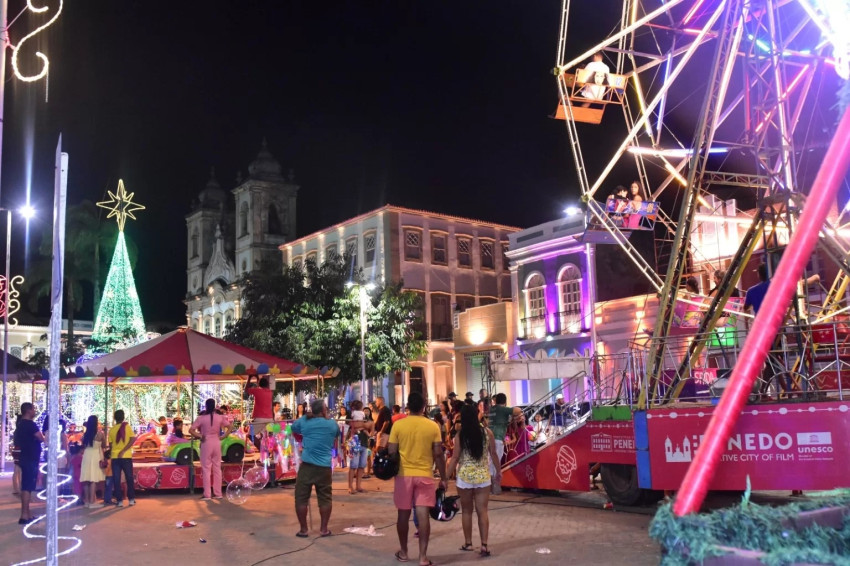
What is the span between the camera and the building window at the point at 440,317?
139ft

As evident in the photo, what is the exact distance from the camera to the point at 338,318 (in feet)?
108

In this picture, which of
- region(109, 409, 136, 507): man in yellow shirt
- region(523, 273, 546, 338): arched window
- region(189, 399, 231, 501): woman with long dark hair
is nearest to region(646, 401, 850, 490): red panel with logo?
region(189, 399, 231, 501): woman with long dark hair

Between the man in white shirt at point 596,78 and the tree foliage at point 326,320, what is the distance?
1775 cm

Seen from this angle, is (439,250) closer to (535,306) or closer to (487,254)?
(487,254)

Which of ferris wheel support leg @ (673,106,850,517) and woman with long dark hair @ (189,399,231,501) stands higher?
ferris wheel support leg @ (673,106,850,517)

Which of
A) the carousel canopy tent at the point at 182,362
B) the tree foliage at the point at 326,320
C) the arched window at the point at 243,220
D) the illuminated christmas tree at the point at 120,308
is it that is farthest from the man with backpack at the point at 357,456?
the arched window at the point at 243,220

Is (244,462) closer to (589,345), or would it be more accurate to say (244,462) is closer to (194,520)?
(194,520)

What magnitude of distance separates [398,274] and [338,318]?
9.16 meters

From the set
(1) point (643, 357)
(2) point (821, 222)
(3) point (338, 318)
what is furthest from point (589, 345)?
(2) point (821, 222)

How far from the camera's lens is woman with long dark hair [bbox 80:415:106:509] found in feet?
46.5

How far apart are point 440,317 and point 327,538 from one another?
32.8m

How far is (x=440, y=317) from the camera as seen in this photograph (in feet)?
140

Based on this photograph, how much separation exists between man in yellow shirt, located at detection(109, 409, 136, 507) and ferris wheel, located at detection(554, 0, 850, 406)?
9066 millimetres

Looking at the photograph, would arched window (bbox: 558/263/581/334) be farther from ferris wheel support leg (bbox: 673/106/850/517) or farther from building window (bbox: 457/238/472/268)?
ferris wheel support leg (bbox: 673/106/850/517)
